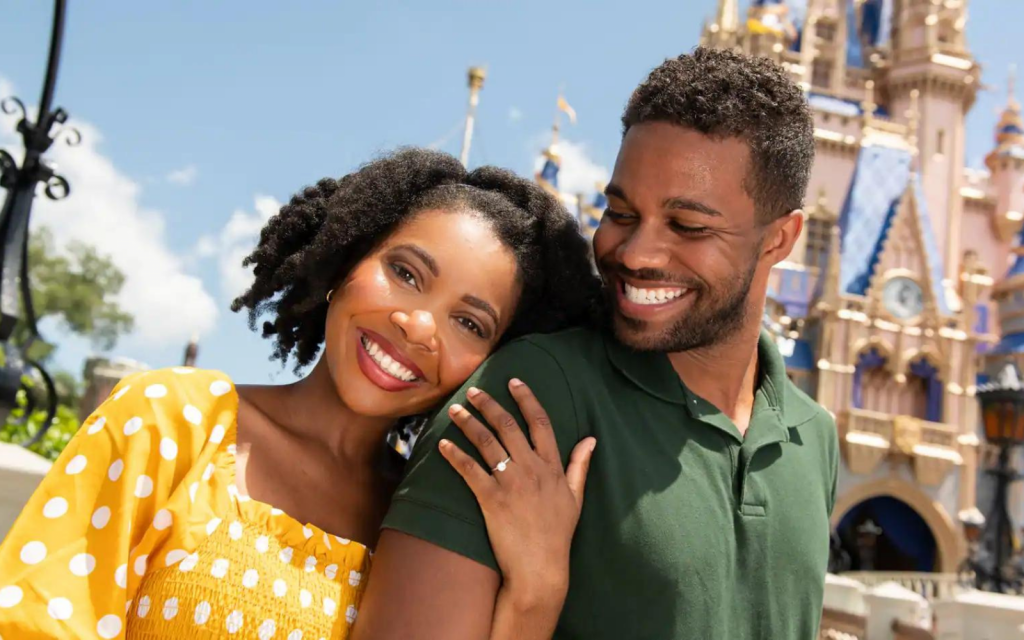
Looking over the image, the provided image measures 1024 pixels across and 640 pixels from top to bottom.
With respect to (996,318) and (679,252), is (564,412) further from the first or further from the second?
(996,318)

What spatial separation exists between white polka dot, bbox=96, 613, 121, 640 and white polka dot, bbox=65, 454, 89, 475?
0.96ft

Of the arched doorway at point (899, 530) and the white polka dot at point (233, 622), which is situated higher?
the white polka dot at point (233, 622)

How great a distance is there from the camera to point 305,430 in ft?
7.88

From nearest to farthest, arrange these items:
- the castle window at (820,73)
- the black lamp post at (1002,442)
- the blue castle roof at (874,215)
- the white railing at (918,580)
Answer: the black lamp post at (1002,442) → the white railing at (918,580) → the blue castle roof at (874,215) → the castle window at (820,73)

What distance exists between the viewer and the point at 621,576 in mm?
1908

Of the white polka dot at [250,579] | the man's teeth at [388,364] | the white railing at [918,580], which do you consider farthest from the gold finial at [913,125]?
the white polka dot at [250,579]

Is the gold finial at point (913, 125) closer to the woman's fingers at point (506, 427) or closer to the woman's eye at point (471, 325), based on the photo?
the woman's eye at point (471, 325)

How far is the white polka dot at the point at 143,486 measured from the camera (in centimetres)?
188

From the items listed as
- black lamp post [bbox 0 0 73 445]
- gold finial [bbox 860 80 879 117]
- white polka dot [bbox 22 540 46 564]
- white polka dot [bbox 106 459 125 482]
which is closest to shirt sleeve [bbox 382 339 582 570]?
white polka dot [bbox 106 459 125 482]

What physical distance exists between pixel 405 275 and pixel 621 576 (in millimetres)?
905

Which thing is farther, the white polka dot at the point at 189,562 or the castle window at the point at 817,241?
the castle window at the point at 817,241

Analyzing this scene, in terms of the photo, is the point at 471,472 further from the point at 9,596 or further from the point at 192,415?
the point at 9,596

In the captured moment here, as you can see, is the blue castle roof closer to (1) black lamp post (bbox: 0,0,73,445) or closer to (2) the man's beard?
(1) black lamp post (bbox: 0,0,73,445)

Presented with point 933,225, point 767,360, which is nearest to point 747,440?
point 767,360
